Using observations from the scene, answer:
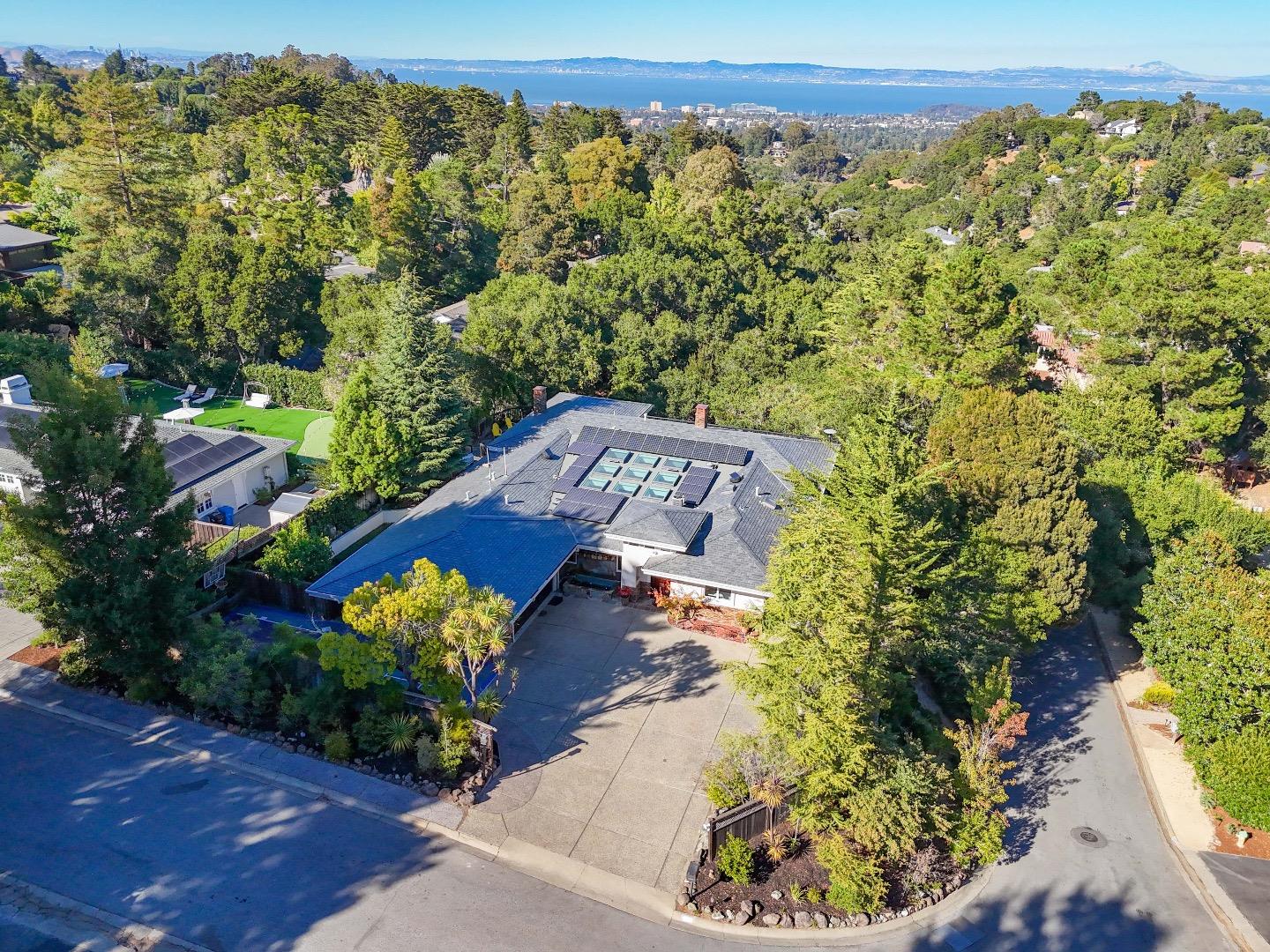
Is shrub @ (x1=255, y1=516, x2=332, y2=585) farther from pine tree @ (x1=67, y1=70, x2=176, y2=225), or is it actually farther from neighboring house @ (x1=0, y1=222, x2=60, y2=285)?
neighboring house @ (x1=0, y1=222, x2=60, y2=285)

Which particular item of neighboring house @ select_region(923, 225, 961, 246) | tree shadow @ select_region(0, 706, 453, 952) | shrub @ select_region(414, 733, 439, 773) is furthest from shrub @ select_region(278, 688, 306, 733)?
neighboring house @ select_region(923, 225, 961, 246)

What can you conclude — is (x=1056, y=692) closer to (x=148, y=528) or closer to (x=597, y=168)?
(x=148, y=528)

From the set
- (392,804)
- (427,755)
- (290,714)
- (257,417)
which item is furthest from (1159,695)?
(257,417)

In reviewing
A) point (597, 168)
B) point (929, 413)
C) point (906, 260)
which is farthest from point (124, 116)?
point (929, 413)

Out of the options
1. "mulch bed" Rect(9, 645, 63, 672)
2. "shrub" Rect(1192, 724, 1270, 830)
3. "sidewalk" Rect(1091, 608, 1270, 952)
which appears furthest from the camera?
"mulch bed" Rect(9, 645, 63, 672)

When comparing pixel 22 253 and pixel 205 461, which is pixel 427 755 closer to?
pixel 205 461

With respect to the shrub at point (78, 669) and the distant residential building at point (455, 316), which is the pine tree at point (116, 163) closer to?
the distant residential building at point (455, 316)
